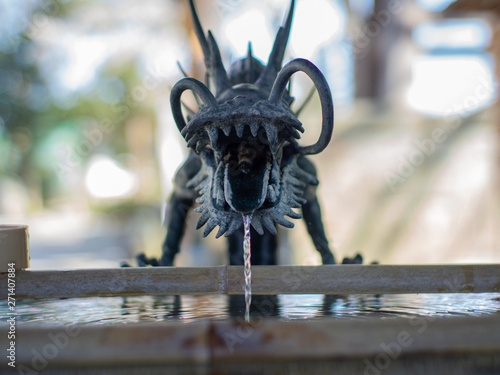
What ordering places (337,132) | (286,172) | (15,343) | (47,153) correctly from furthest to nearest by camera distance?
(47,153) → (337,132) → (286,172) → (15,343)

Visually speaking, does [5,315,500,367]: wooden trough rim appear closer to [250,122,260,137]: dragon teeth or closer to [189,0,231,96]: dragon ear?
[250,122,260,137]: dragon teeth

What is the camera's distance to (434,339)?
124 centimetres

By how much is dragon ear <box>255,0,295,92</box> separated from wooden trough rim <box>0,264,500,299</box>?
0.78 meters

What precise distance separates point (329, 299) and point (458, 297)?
55 centimetres

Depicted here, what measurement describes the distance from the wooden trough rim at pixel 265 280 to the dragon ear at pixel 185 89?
57 centimetres

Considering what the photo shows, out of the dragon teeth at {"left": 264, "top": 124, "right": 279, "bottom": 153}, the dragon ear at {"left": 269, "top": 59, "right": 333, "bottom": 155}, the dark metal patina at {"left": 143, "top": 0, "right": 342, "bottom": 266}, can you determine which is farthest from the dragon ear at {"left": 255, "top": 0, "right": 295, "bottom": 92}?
the dragon teeth at {"left": 264, "top": 124, "right": 279, "bottom": 153}

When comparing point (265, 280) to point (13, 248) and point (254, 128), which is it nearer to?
point (254, 128)

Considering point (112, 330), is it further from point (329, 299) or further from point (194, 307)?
point (329, 299)

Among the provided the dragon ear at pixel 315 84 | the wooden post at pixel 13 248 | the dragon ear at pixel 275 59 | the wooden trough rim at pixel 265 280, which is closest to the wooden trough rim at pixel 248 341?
the wooden trough rim at pixel 265 280

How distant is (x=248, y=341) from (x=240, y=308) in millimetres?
862

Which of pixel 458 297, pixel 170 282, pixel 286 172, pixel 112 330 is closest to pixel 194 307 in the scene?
pixel 170 282

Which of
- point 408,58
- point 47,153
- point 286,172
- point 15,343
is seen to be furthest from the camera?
point 47,153

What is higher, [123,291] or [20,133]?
[20,133]

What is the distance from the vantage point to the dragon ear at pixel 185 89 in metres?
1.73
